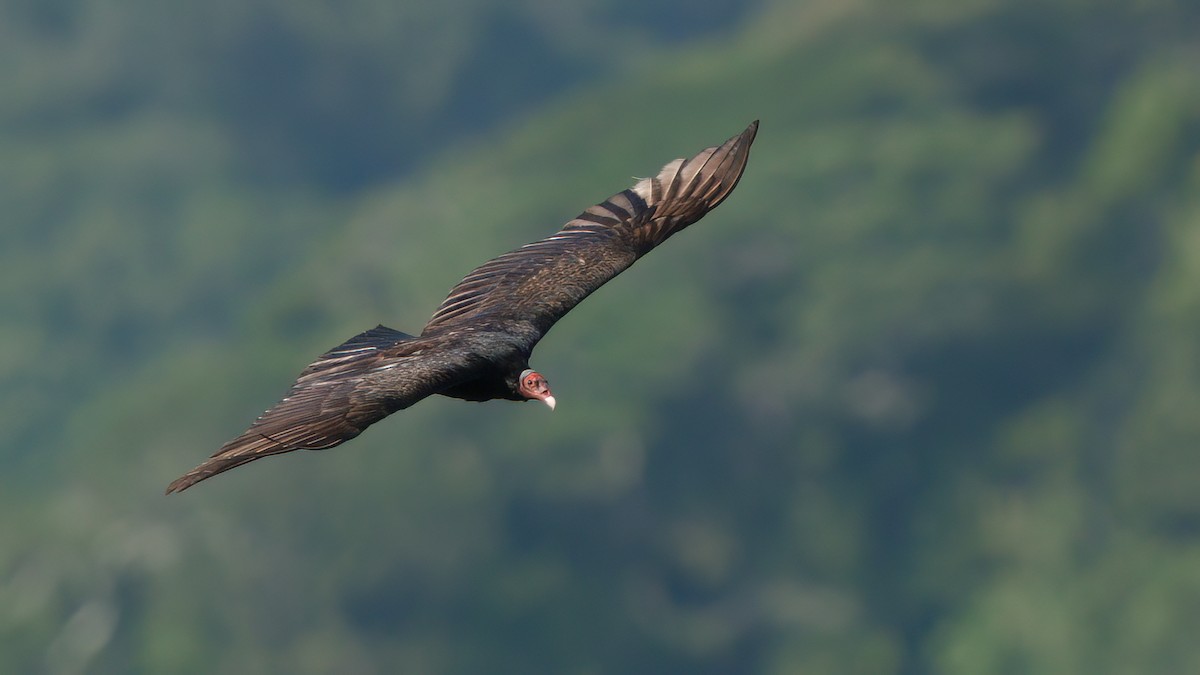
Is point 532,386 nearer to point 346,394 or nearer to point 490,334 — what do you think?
point 490,334

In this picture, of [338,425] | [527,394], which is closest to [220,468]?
[338,425]

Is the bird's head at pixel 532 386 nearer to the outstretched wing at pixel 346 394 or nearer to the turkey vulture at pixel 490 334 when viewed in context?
the turkey vulture at pixel 490 334

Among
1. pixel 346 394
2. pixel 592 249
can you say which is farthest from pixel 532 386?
pixel 592 249

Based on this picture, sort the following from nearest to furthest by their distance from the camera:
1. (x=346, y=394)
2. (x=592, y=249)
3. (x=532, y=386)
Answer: (x=346, y=394)
(x=532, y=386)
(x=592, y=249)

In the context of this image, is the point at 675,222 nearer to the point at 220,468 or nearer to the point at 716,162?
the point at 716,162

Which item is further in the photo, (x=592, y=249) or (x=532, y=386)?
(x=592, y=249)

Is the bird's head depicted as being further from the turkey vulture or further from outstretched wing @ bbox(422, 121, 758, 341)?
A: outstretched wing @ bbox(422, 121, 758, 341)

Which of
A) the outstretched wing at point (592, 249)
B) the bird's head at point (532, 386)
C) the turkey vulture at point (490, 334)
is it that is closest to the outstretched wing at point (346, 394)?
the turkey vulture at point (490, 334)
